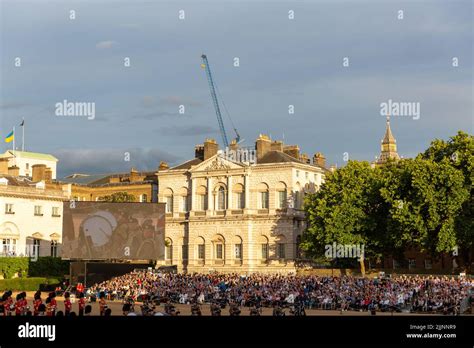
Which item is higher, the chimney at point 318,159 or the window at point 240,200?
the chimney at point 318,159

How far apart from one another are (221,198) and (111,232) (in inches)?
675

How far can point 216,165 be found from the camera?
89500 mm

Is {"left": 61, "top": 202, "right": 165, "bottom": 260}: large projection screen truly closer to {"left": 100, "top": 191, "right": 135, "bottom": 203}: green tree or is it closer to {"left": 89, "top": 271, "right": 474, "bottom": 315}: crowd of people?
{"left": 89, "top": 271, "right": 474, "bottom": 315}: crowd of people

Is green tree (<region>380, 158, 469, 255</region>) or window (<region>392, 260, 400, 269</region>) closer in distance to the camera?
green tree (<region>380, 158, 469, 255</region>)

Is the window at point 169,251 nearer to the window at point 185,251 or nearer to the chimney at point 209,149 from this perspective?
the window at point 185,251

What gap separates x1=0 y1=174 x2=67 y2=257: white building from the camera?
87750mm

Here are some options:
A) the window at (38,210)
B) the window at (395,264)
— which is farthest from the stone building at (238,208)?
the window at (38,210)

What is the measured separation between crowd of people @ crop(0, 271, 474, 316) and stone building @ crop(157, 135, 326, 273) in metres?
11.8

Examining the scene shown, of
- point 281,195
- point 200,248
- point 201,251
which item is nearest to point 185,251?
point 200,248

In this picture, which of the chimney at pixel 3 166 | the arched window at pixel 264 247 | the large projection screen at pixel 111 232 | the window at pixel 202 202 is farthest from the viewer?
the chimney at pixel 3 166

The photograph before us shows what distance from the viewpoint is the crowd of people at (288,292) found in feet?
178

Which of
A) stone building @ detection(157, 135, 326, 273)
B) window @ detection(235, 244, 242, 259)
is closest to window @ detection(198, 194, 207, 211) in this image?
stone building @ detection(157, 135, 326, 273)

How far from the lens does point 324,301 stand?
59.5m
